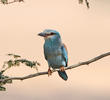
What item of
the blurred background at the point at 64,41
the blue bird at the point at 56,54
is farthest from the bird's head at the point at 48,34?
the blurred background at the point at 64,41

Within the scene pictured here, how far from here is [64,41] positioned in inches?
678

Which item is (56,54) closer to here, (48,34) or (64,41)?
(48,34)

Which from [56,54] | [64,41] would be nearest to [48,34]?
[56,54]

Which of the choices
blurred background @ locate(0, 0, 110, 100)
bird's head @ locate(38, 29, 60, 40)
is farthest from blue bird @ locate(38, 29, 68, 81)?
blurred background @ locate(0, 0, 110, 100)

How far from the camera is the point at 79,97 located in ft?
45.0

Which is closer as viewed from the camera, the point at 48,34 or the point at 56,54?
the point at 48,34

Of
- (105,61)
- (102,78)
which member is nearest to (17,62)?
(102,78)

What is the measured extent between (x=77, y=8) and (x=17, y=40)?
196 inches

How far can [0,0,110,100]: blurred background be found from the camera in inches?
546

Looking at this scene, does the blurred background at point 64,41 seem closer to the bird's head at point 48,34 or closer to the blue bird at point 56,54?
the blue bird at point 56,54

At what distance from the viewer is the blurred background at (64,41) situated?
1386 cm

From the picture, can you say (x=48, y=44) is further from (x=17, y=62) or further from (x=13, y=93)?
(x=13, y=93)

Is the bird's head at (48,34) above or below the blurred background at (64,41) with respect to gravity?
above

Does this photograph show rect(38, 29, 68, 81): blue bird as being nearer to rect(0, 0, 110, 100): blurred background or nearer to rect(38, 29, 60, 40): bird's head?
rect(38, 29, 60, 40): bird's head
